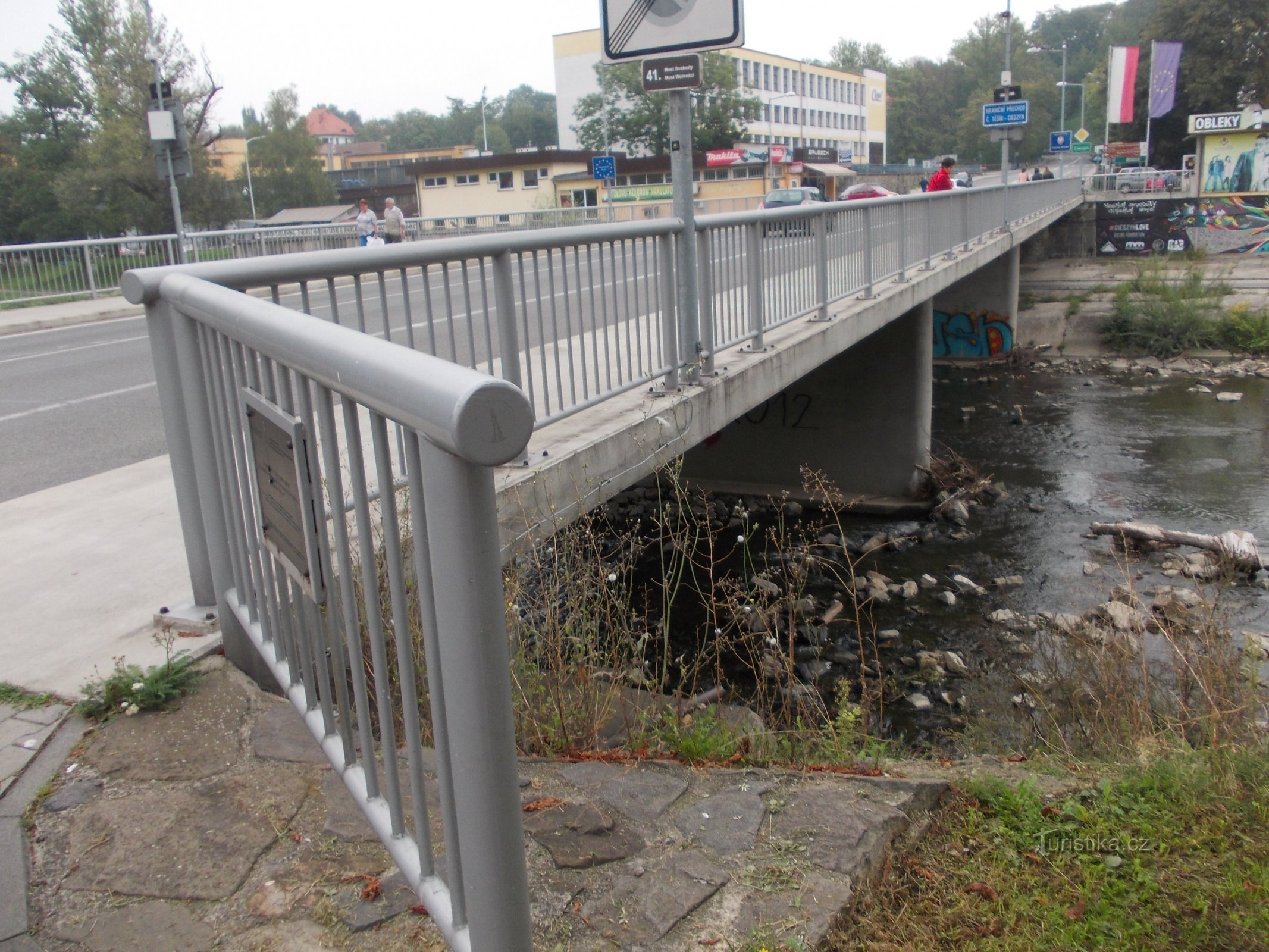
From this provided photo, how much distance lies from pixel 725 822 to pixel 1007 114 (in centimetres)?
1947

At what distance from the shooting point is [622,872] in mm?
2654

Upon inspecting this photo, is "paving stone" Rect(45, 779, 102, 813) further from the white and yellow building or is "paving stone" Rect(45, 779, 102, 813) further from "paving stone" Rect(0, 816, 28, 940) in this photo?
the white and yellow building

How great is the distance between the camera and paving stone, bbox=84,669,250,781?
2848mm

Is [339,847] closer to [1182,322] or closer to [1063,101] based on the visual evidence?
[1182,322]

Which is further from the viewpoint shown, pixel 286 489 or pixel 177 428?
pixel 177 428

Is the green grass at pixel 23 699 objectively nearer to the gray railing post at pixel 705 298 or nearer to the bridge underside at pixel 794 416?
the bridge underside at pixel 794 416

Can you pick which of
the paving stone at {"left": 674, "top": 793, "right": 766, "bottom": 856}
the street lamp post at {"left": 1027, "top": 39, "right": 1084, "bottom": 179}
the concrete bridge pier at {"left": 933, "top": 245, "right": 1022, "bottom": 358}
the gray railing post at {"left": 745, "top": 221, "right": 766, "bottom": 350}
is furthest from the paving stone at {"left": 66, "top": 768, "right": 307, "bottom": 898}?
the street lamp post at {"left": 1027, "top": 39, "right": 1084, "bottom": 179}

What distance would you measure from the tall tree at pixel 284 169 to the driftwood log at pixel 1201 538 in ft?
256

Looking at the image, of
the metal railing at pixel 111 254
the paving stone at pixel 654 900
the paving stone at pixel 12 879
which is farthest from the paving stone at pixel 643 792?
the metal railing at pixel 111 254

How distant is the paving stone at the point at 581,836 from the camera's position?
106 inches

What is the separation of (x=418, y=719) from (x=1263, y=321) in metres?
29.6

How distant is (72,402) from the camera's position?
9227mm

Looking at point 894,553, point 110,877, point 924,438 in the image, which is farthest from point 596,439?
point 924,438

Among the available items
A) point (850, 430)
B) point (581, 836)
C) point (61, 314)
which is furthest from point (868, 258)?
point (61, 314)
